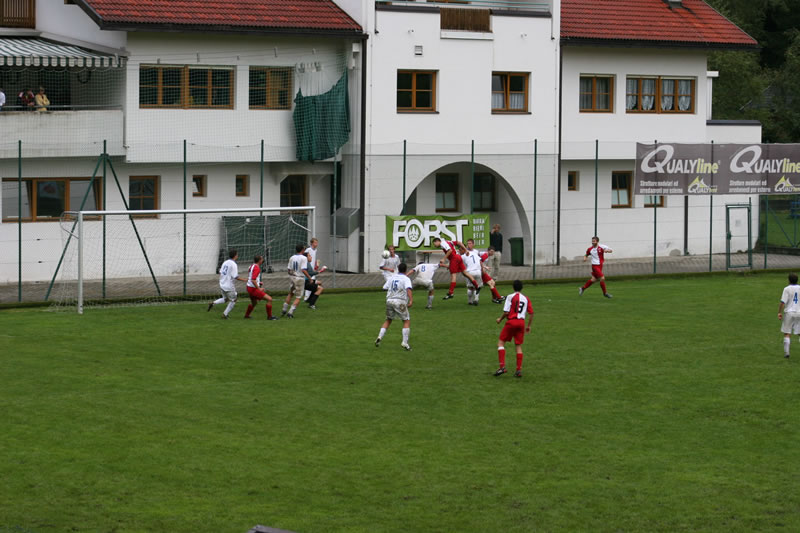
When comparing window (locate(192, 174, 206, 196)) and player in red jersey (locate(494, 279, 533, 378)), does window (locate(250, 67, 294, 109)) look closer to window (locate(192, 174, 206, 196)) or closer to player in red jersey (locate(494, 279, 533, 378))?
window (locate(192, 174, 206, 196))

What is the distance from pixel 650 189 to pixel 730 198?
587 centimetres

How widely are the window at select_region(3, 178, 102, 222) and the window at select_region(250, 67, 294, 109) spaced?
5.39m

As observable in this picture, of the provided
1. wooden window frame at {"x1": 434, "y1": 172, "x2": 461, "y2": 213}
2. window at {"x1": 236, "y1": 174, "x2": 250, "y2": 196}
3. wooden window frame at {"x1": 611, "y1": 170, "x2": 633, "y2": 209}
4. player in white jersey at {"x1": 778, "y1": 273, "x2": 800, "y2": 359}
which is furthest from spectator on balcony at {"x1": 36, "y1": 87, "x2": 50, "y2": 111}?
player in white jersey at {"x1": 778, "y1": 273, "x2": 800, "y2": 359}

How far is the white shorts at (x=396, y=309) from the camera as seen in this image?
2427cm

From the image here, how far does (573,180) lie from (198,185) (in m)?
13.2

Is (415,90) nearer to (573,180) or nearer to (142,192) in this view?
(573,180)

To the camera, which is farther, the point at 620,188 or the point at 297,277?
the point at 620,188

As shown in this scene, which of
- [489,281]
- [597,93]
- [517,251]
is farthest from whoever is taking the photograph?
[597,93]

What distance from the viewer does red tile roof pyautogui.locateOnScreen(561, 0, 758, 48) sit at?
42938mm

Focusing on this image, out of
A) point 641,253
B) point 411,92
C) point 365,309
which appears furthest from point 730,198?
point 365,309

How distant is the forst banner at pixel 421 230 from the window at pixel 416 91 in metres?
3.89

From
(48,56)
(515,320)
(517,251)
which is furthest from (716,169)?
(515,320)

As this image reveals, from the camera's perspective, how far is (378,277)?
37938 mm

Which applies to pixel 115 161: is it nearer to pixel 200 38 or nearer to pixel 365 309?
pixel 200 38
